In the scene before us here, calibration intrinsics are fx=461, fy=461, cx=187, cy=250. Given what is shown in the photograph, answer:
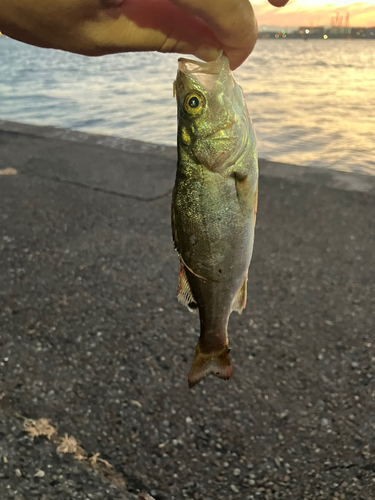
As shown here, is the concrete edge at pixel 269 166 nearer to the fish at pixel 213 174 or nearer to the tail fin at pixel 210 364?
the tail fin at pixel 210 364

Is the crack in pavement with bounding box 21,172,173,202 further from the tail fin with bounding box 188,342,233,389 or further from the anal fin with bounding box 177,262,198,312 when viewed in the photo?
the anal fin with bounding box 177,262,198,312

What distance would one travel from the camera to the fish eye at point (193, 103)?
1775 millimetres

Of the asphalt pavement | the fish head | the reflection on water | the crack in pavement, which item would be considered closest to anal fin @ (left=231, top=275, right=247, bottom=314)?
the fish head

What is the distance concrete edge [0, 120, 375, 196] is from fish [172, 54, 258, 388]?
6040 millimetres

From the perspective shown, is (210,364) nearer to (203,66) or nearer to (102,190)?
(203,66)

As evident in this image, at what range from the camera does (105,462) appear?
3000 millimetres

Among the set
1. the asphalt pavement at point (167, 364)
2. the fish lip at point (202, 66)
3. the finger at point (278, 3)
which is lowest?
the asphalt pavement at point (167, 364)

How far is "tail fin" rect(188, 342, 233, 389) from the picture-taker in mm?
2169

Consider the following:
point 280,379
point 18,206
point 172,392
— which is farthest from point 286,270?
point 18,206

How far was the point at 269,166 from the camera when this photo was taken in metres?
8.48

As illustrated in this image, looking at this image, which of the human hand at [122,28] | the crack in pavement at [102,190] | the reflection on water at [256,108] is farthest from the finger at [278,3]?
the reflection on water at [256,108]

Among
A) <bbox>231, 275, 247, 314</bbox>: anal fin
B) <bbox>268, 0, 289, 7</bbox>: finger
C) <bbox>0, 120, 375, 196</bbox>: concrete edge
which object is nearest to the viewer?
<bbox>268, 0, 289, 7</bbox>: finger

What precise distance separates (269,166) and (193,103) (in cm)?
692

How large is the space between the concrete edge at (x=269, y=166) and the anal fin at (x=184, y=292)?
6019 millimetres
